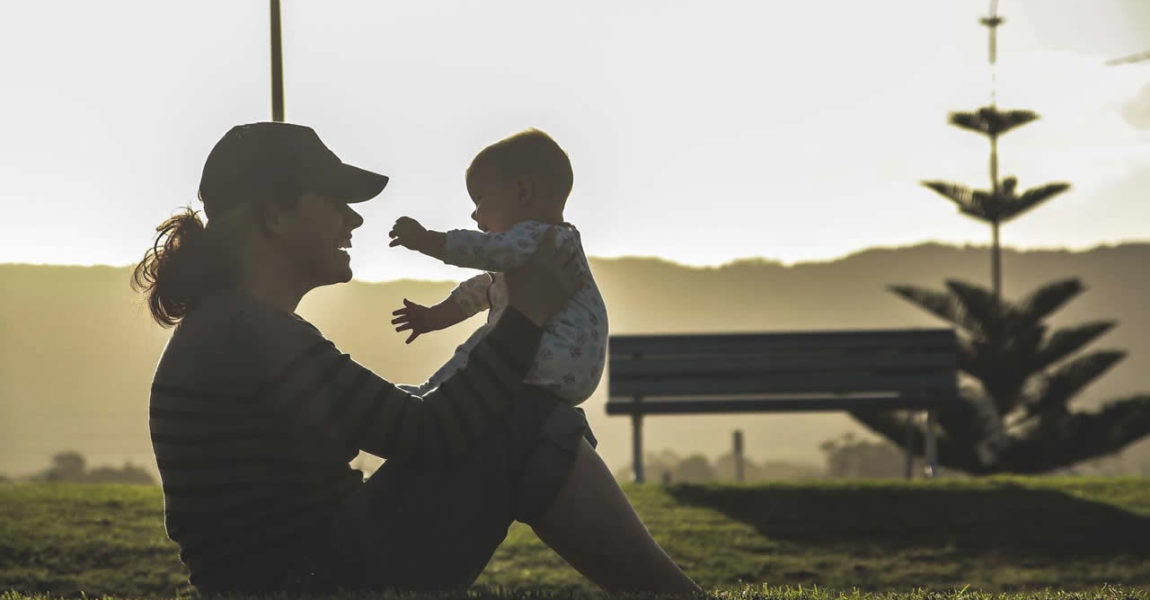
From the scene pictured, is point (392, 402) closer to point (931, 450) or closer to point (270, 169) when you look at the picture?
point (270, 169)

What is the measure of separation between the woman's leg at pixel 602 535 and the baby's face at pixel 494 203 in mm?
774

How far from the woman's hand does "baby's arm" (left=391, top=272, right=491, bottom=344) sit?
0.67 m

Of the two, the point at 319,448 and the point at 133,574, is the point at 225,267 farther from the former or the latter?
the point at 133,574

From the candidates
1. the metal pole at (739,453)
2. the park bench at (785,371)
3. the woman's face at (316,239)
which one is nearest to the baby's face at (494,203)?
the woman's face at (316,239)

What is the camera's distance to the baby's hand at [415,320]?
3838 mm

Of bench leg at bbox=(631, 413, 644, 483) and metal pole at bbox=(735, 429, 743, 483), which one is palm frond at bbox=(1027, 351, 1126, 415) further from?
bench leg at bbox=(631, 413, 644, 483)

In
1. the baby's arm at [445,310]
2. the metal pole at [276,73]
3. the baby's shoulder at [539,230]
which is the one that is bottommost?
the baby's arm at [445,310]

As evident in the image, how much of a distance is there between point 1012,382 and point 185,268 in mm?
21409

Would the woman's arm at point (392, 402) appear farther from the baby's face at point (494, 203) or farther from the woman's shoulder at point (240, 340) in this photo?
the baby's face at point (494, 203)

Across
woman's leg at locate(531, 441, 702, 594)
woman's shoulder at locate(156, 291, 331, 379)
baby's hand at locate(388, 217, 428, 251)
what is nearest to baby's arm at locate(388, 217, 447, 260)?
baby's hand at locate(388, 217, 428, 251)

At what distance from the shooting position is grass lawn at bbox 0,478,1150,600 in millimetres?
6664

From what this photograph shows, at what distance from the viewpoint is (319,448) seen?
2.87 metres

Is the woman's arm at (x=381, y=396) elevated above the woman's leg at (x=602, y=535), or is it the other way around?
the woman's arm at (x=381, y=396)

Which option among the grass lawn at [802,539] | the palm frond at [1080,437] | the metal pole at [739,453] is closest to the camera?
the grass lawn at [802,539]
